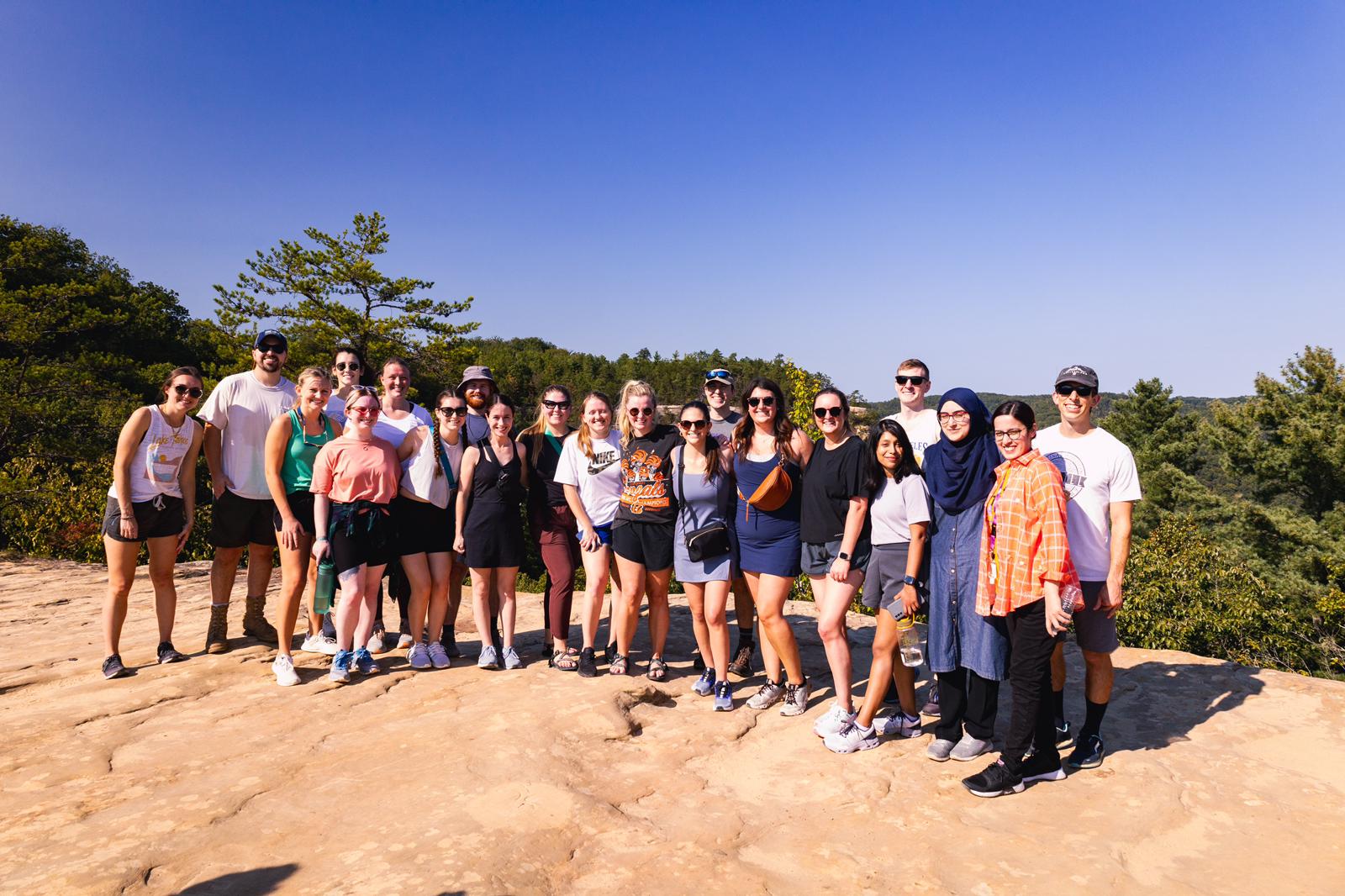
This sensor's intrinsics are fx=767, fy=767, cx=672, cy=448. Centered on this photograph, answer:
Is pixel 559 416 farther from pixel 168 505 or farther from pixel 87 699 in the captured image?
pixel 87 699

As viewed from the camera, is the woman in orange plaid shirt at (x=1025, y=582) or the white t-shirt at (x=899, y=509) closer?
the woman in orange plaid shirt at (x=1025, y=582)

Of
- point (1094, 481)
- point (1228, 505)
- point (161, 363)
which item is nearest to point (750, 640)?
point (1094, 481)

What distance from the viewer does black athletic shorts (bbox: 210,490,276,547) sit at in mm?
4875

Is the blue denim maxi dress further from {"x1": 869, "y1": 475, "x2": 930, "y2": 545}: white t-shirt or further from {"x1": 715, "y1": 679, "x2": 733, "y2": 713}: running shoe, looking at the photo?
{"x1": 715, "y1": 679, "x2": 733, "y2": 713}: running shoe

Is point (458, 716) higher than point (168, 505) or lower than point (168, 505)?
lower

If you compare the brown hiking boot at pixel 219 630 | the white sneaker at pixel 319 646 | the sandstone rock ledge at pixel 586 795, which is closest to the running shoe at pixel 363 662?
the sandstone rock ledge at pixel 586 795

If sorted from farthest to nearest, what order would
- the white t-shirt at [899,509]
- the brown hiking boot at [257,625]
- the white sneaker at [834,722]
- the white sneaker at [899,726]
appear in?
the brown hiking boot at [257,625], the white sneaker at [899,726], the white sneaker at [834,722], the white t-shirt at [899,509]

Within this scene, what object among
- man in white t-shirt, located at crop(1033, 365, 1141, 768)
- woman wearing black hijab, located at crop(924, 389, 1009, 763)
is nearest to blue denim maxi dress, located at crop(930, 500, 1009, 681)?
woman wearing black hijab, located at crop(924, 389, 1009, 763)

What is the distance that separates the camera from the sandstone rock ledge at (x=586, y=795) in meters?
2.62

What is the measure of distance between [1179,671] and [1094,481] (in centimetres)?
257

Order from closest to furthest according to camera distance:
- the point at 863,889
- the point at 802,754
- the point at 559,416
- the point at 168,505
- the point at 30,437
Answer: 1. the point at 863,889
2. the point at 802,754
3. the point at 168,505
4. the point at 559,416
5. the point at 30,437

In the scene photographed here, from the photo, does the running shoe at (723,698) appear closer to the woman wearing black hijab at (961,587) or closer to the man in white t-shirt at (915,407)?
the woman wearing black hijab at (961,587)

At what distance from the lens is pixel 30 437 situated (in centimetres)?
1232

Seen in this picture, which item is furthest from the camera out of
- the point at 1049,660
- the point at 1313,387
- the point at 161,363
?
the point at 1313,387
